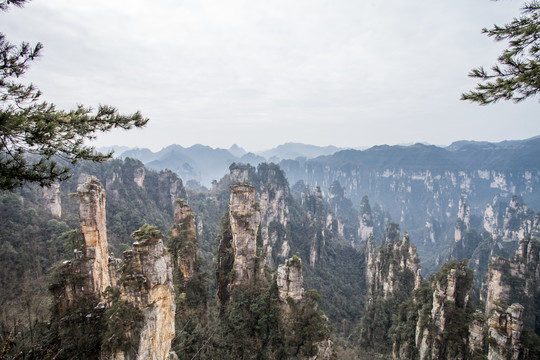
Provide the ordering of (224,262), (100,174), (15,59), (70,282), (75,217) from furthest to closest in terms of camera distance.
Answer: (100,174)
(75,217)
(224,262)
(70,282)
(15,59)

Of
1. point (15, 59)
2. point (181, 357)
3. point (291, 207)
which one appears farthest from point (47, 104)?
point (291, 207)

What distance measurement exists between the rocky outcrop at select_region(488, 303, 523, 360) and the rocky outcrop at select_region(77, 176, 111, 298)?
1927 cm

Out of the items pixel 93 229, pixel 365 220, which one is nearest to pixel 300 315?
pixel 93 229

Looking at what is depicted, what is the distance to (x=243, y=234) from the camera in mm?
17859

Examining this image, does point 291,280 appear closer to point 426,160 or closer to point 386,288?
point 386,288

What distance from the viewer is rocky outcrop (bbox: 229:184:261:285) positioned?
1772cm

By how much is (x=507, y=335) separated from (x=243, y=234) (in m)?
14.9

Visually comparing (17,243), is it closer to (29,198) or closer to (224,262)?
(29,198)

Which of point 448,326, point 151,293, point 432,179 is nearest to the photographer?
point 151,293

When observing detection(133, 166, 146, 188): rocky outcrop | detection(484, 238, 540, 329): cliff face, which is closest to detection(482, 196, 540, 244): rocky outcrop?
detection(484, 238, 540, 329): cliff face

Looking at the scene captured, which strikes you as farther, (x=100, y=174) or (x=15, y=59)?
(x=100, y=174)

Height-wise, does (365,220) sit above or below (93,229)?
below

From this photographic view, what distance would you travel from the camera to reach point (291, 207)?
215 ft

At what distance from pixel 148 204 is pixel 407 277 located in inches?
1875
